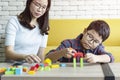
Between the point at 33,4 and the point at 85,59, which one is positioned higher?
the point at 33,4

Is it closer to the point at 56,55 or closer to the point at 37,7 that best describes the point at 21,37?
the point at 37,7

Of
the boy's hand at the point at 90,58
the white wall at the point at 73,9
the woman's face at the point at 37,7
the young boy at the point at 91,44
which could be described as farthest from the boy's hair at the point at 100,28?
the white wall at the point at 73,9

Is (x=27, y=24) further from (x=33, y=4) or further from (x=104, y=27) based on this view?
(x=104, y=27)

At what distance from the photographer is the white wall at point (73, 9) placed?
327 cm

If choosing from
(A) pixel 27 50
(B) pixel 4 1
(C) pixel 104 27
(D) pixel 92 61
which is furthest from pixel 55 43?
(D) pixel 92 61

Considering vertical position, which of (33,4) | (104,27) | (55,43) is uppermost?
(33,4)

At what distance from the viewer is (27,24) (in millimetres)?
1747

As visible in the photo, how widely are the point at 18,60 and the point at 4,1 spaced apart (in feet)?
6.36

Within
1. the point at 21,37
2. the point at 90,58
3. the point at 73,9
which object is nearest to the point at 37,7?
the point at 21,37

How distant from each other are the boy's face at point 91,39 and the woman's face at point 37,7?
363 mm

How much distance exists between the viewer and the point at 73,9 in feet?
10.9

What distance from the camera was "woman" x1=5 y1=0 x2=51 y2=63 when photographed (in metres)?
1.68

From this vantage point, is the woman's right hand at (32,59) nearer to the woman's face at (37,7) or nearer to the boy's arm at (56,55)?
the boy's arm at (56,55)

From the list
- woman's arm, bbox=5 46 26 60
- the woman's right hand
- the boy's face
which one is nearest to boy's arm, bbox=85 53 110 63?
the boy's face
